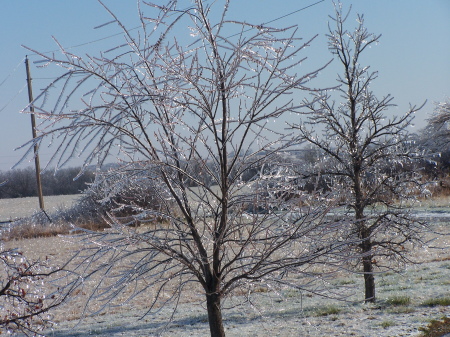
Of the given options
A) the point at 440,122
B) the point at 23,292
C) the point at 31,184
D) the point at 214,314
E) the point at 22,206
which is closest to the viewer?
the point at 214,314

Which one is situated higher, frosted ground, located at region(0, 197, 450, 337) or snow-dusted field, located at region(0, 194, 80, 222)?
snow-dusted field, located at region(0, 194, 80, 222)

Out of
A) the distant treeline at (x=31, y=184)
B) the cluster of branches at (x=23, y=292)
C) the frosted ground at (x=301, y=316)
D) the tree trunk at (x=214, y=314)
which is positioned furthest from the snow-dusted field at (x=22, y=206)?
the tree trunk at (x=214, y=314)

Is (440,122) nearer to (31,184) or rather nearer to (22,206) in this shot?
(22,206)

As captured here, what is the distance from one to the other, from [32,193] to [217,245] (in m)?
48.1

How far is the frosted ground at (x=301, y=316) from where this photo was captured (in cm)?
726

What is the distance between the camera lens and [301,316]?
8000 mm

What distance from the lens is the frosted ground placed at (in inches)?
286

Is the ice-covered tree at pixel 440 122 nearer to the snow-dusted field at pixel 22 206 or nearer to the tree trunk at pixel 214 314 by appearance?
the snow-dusted field at pixel 22 206

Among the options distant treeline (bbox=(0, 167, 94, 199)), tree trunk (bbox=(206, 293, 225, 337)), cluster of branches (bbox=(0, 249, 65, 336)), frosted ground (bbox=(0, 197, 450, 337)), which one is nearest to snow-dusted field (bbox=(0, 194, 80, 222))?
distant treeline (bbox=(0, 167, 94, 199))

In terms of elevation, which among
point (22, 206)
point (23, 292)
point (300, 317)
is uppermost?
point (22, 206)

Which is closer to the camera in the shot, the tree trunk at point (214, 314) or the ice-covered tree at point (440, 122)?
the tree trunk at point (214, 314)

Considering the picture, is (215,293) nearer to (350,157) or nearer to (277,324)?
(277,324)

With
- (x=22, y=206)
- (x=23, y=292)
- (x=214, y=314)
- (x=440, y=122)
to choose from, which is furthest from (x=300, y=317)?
(x=22, y=206)

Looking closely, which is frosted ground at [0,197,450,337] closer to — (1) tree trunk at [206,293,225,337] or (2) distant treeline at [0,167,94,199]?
(1) tree trunk at [206,293,225,337]
